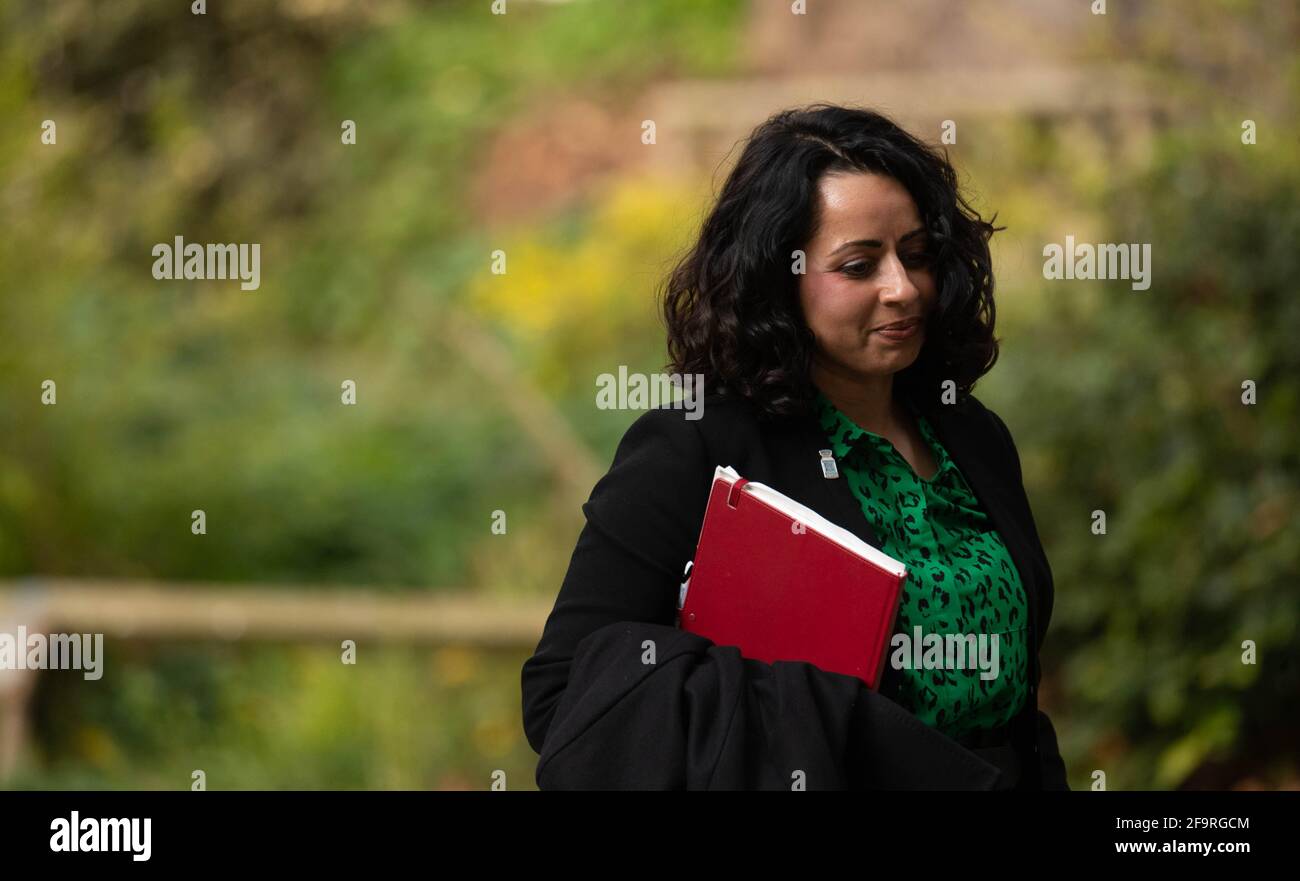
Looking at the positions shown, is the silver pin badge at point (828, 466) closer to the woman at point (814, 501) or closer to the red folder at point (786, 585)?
the woman at point (814, 501)

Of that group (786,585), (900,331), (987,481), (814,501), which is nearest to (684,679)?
(786,585)

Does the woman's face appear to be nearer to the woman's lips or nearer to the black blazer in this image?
the woman's lips

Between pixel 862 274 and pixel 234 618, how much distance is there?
15.8ft

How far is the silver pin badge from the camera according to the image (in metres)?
2.20

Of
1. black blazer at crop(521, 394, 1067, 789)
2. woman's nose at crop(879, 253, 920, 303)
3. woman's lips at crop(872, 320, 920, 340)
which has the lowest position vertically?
black blazer at crop(521, 394, 1067, 789)

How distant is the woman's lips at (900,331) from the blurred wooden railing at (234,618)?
4.04 m

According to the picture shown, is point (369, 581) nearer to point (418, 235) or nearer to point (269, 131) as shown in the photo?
point (418, 235)

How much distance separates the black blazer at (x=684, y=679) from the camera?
1.88 meters

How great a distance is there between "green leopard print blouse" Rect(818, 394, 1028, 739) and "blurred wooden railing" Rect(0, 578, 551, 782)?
3910mm

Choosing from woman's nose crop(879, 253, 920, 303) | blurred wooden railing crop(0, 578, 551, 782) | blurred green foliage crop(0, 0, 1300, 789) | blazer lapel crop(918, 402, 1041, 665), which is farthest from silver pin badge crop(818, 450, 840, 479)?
blurred wooden railing crop(0, 578, 551, 782)

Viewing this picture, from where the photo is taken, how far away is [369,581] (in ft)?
24.8

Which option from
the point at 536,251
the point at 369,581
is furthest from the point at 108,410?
the point at 536,251

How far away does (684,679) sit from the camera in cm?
193

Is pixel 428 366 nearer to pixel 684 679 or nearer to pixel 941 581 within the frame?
pixel 941 581
